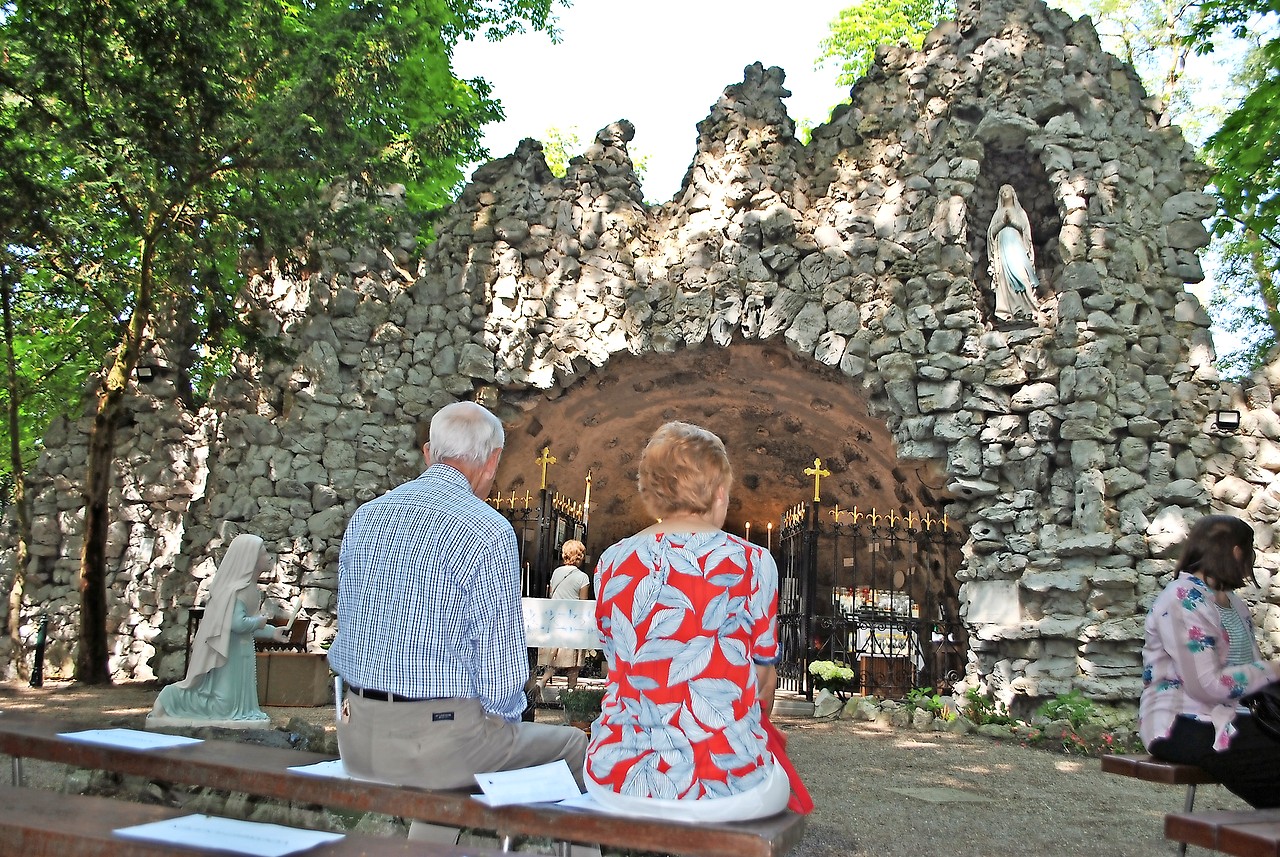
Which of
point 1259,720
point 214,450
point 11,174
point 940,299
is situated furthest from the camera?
point 214,450

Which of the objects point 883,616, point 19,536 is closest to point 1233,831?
point 883,616

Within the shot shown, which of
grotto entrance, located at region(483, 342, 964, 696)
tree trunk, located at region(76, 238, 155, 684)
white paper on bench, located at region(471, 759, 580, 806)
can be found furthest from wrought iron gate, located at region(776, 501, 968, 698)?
tree trunk, located at region(76, 238, 155, 684)

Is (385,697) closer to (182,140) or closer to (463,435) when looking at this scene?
(463,435)

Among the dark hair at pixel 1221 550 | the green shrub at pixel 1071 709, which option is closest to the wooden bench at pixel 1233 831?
the dark hair at pixel 1221 550

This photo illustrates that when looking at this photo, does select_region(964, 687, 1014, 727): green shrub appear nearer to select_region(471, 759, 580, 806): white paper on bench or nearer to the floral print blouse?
the floral print blouse

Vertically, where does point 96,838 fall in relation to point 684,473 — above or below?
below

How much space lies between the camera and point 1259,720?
3365 millimetres

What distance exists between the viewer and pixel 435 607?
8.95ft

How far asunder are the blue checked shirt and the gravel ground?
2.22m

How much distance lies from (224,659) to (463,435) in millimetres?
4259

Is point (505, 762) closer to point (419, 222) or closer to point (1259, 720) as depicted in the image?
point (1259, 720)

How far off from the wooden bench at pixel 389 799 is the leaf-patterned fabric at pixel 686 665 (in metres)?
0.11

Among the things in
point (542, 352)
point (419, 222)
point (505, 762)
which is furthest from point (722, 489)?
point (419, 222)

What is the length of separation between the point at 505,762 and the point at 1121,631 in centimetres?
725
